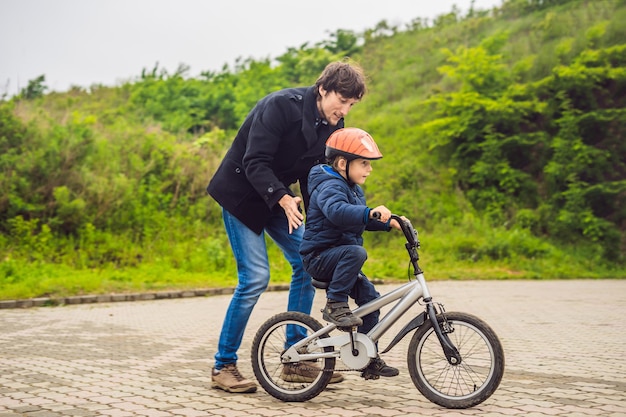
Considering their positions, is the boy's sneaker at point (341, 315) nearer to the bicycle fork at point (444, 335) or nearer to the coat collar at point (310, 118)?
the bicycle fork at point (444, 335)

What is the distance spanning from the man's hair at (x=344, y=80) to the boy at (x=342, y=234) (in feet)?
1.10

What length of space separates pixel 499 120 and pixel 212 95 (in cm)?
1203

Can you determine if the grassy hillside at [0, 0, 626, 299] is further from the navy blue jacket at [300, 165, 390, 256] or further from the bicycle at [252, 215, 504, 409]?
the navy blue jacket at [300, 165, 390, 256]

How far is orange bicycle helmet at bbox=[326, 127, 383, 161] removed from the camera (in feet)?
15.5

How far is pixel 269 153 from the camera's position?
5.14 m

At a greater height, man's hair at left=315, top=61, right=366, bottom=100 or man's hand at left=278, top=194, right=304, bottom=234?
man's hair at left=315, top=61, right=366, bottom=100

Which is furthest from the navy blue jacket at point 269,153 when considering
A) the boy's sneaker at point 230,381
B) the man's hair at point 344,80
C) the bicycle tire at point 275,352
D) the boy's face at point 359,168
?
the boy's sneaker at point 230,381

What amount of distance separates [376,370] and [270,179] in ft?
4.73

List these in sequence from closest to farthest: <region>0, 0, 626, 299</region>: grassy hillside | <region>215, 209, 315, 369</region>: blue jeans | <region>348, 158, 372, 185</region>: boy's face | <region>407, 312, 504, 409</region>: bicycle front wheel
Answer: <region>407, 312, 504, 409</region>: bicycle front wheel, <region>348, 158, 372, 185</region>: boy's face, <region>215, 209, 315, 369</region>: blue jeans, <region>0, 0, 626, 299</region>: grassy hillside

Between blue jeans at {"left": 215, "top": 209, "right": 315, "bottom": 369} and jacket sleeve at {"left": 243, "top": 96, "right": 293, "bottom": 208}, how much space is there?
0.43 metres

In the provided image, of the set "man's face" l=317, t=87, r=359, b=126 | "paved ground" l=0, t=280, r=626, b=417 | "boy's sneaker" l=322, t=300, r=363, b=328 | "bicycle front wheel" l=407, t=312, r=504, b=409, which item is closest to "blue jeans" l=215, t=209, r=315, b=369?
"paved ground" l=0, t=280, r=626, b=417

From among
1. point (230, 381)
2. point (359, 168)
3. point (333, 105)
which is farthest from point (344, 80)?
point (230, 381)

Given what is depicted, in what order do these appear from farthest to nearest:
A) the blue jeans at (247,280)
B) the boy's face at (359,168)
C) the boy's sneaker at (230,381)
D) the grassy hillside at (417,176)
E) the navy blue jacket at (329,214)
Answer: the grassy hillside at (417,176) → the blue jeans at (247,280) → the boy's sneaker at (230,381) → the boy's face at (359,168) → the navy blue jacket at (329,214)

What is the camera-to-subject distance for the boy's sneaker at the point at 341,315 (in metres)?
4.68
